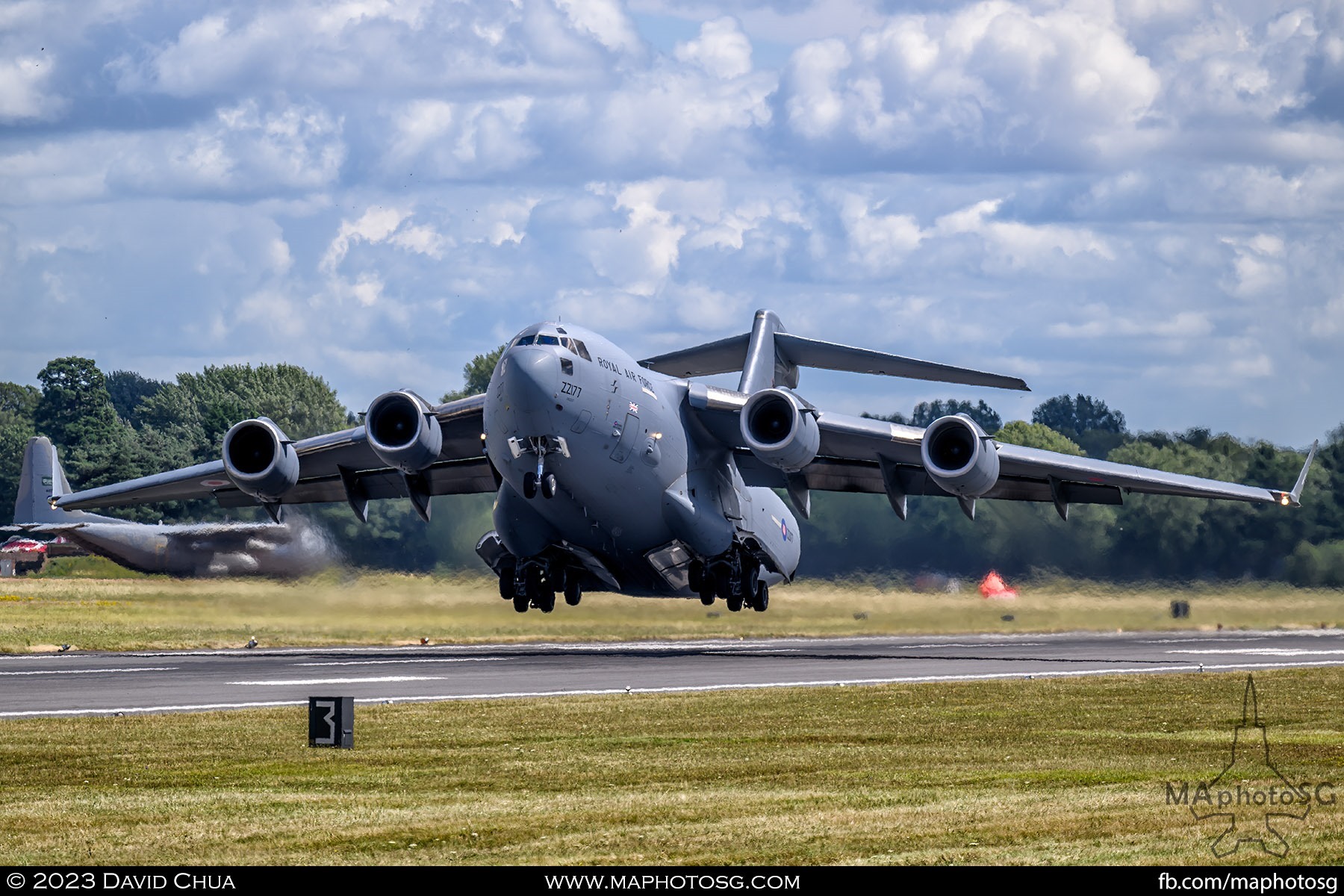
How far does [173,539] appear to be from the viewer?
46031mm

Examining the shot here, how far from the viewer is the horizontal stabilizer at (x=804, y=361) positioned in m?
34.7

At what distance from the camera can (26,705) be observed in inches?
806

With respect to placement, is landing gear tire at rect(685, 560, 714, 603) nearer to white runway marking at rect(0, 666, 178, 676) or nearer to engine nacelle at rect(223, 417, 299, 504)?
engine nacelle at rect(223, 417, 299, 504)

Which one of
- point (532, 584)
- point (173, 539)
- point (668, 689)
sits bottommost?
point (668, 689)

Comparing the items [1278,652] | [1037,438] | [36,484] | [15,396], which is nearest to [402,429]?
[1278,652]

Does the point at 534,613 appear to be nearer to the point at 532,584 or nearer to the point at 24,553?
the point at 532,584

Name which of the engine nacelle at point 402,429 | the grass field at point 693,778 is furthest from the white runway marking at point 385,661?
the grass field at point 693,778

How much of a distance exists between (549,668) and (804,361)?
39.0 ft

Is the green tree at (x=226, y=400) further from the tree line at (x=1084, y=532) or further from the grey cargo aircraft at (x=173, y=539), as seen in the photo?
the tree line at (x=1084, y=532)

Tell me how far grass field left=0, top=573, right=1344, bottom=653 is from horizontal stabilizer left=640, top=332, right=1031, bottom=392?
5.25 metres

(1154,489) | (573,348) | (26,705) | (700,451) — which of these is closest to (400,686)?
(26,705)

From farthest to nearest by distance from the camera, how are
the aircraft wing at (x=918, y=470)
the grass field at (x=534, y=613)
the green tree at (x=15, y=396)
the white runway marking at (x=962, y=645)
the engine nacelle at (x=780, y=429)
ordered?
the green tree at (x=15, y=396), the white runway marking at (x=962, y=645), the grass field at (x=534, y=613), the aircraft wing at (x=918, y=470), the engine nacelle at (x=780, y=429)

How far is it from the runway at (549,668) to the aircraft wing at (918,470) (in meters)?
3.09
